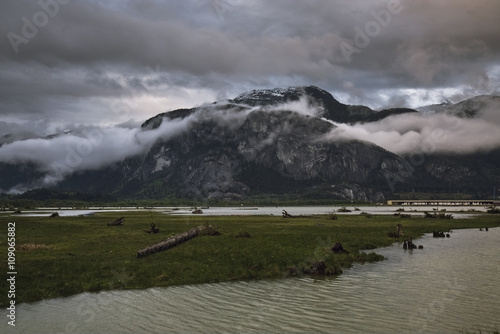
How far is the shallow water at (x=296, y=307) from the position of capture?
21.9 m

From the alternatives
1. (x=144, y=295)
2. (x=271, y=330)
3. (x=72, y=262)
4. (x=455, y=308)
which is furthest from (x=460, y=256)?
(x=72, y=262)

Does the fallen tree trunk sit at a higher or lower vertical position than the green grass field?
higher

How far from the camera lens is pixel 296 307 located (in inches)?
998

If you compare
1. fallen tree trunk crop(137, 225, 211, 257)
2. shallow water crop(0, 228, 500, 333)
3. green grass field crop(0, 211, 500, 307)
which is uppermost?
fallen tree trunk crop(137, 225, 211, 257)

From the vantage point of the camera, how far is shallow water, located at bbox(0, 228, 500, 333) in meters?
21.9

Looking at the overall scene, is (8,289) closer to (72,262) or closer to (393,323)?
(72,262)
